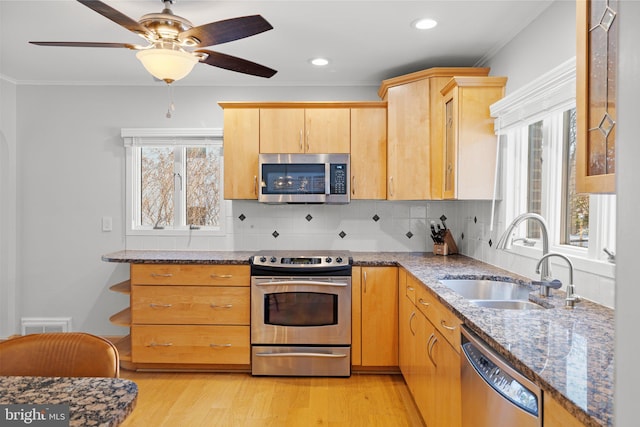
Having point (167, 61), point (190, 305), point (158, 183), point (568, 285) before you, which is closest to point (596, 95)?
point (568, 285)

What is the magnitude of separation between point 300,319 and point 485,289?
136 centimetres

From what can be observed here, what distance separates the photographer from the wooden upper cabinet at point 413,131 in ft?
10.4

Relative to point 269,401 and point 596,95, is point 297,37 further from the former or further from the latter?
point 269,401

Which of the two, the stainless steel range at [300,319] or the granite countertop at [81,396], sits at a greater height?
the granite countertop at [81,396]

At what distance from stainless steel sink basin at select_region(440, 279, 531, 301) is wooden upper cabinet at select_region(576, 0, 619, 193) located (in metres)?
1.25

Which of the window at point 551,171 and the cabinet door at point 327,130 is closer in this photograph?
the window at point 551,171

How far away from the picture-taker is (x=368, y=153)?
3.45m

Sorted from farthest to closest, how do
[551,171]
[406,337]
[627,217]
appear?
1. [406,337]
2. [551,171]
3. [627,217]

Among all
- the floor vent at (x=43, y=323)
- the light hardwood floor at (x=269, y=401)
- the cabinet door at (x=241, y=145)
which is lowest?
the light hardwood floor at (x=269, y=401)

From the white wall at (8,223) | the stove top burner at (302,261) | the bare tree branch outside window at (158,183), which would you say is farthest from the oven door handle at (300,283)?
the white wall at (8,223)

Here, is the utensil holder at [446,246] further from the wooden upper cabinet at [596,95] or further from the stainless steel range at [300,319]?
the wooden upper cabinet at [596,95]

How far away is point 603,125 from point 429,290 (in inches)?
47.2

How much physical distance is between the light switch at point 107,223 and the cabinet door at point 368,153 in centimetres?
223

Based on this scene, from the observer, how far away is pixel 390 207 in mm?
3799
